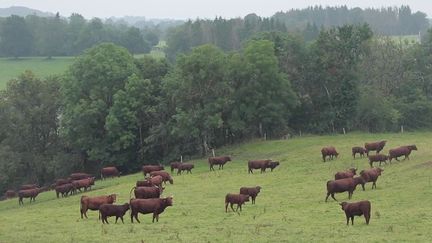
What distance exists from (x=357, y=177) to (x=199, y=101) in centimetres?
3042

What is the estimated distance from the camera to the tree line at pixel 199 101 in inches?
2484

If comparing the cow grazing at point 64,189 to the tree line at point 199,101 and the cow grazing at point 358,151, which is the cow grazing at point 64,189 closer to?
the tree line at point 199,101

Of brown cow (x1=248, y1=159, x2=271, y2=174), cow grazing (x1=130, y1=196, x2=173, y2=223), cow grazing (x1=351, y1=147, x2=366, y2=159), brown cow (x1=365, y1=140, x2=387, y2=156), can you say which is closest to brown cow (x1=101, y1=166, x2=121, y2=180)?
brown cow (x1=248, y1=159, x2=271, y2=174)

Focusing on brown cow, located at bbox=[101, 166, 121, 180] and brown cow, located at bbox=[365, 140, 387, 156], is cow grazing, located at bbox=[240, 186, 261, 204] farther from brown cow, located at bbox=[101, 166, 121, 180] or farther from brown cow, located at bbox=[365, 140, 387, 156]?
brown cow, located at bbox=[101, 166, 121, 180]

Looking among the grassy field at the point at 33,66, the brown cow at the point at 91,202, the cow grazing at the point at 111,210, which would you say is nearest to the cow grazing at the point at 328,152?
the brown cow at the point at 91,202

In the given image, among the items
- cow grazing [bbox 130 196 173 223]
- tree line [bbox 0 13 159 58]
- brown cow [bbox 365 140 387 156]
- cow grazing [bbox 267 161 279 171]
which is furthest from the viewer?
tree line [bbox 0 13 159 58]

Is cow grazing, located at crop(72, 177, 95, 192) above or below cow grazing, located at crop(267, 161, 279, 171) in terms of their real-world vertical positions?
below

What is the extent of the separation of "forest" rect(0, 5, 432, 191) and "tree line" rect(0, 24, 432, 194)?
13cm

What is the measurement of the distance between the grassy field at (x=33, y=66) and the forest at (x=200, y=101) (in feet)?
220

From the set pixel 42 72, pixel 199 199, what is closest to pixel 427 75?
pixel 199 199

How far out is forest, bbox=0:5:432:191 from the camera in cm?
6312

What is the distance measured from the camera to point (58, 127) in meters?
72.5

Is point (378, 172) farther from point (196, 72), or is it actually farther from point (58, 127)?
point (58, 127)

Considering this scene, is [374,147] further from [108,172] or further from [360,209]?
[108,172]
